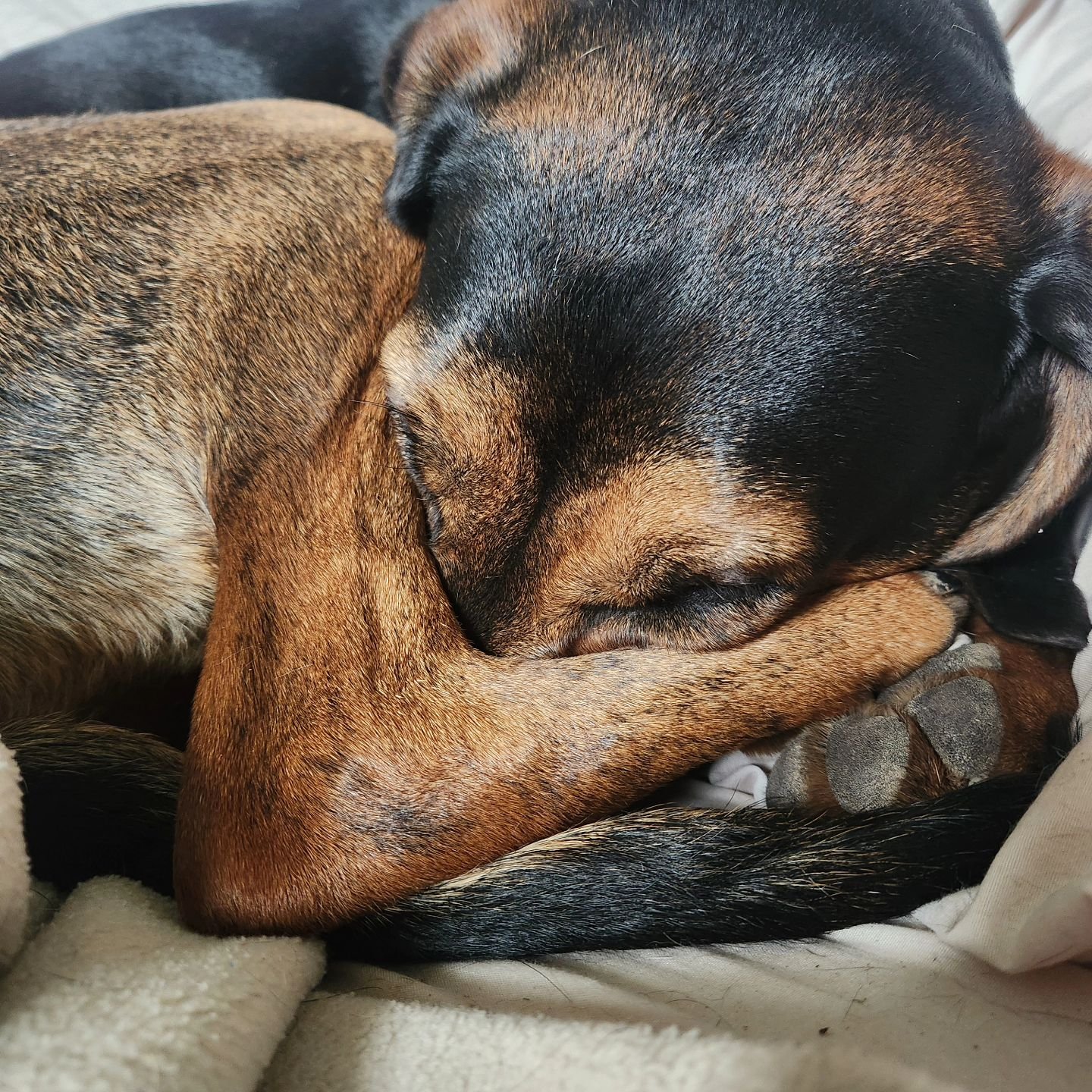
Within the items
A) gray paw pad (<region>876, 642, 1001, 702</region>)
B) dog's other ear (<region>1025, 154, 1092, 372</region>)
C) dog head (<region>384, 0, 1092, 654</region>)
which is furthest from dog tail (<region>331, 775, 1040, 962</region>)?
dog's other ear (<region>1025, 154, 1092, 372</region>)

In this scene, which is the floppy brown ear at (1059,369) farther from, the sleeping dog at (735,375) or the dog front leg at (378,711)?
the dog front leg at (378,711)

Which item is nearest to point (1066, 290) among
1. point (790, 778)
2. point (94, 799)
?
point (790, 778)

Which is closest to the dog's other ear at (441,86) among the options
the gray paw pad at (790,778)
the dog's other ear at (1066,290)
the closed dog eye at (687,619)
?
the closed dog eye at (687,619)

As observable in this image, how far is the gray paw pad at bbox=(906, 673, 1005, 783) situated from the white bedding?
0.18m

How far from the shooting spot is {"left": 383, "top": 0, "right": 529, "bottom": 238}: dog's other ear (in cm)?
179

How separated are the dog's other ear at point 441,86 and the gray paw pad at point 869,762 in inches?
52.3

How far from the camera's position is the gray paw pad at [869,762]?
1.55 meters

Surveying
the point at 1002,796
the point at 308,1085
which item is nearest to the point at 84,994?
the point at 308,1085

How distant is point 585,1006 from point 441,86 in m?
1.75

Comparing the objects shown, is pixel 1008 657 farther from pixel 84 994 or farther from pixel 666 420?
pixel 84 994

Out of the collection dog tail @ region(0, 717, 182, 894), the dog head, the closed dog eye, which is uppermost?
the dog head

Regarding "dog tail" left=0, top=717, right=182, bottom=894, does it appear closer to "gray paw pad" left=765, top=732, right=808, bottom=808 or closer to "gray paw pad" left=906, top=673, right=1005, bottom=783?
"gray paw pad" left=765, top=732, right=808, bottom=808

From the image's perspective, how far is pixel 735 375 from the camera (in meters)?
1.44

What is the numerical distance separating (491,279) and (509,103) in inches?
16.7
